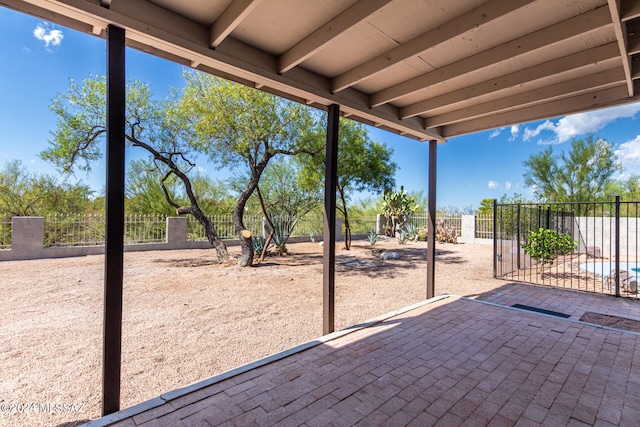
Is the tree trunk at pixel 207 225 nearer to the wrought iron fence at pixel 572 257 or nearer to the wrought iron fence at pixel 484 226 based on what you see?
the wrought iron fence at pixel 572 257

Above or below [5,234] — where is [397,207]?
above

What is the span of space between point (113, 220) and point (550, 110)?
14.3 feet

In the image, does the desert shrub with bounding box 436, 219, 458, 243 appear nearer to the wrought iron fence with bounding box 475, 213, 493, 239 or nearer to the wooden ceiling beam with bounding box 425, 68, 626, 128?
the wrought iron fence with bounding box 475, 213, 493, 239

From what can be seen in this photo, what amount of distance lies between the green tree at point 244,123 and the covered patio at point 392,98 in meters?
3.84

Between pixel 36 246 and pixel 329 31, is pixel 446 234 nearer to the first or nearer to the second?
pixel 329 31

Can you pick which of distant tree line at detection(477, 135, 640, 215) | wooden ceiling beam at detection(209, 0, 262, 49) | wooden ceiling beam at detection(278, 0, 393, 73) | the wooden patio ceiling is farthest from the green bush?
distant tree line at detection(477, 135, 640, 215)

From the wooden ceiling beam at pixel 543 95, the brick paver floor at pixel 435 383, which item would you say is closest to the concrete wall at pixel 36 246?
the brick paver floor at pixel 435 383

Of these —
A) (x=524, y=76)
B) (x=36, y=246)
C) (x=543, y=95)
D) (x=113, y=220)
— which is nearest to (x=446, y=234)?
(x=543, y=95)

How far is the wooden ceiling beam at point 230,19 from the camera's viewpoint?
170 cm

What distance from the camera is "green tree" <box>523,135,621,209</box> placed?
12750 mm

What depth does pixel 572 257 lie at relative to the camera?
8320 mm

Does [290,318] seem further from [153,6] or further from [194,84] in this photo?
[194,84]

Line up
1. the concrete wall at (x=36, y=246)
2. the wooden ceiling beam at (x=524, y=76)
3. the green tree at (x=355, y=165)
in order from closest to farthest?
the wooden ceiling beam at (x=524, y=76), the concrete wall at (x=36, y=246), the green tree at (x=355, y=165)

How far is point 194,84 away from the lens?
6812mm
